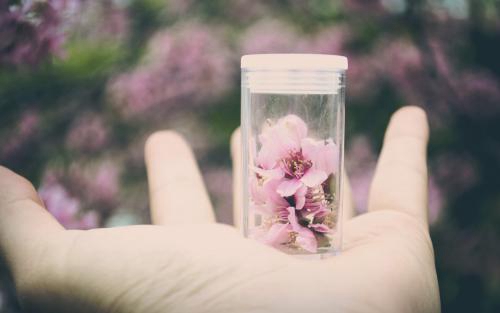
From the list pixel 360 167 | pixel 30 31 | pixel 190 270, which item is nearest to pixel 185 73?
pixel 30 31

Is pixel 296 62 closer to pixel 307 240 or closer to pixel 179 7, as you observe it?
pixel 307 240

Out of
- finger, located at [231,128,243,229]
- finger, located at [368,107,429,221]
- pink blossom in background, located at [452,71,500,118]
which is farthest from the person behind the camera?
pink blossom in background, located at [452,71,500,118]

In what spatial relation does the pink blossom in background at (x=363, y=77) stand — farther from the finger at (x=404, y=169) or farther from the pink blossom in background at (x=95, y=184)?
the pink blossom in background at (x=95, y=184)

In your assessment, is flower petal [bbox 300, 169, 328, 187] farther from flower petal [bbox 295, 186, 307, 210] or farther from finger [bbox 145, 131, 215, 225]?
finger [bbox 145, 131, 215, 225]

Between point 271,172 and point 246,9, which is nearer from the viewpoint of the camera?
point 271,172

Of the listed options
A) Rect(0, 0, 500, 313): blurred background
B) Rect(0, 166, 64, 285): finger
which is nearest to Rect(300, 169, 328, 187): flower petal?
Rect(0, 166, 64, 285): finger

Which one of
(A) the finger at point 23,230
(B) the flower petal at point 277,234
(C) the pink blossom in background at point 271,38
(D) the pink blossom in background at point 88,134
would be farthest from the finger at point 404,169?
(D) the pink blossom in background at point 88,134

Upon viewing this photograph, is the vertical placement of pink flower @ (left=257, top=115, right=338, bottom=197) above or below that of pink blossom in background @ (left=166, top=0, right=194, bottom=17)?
below
